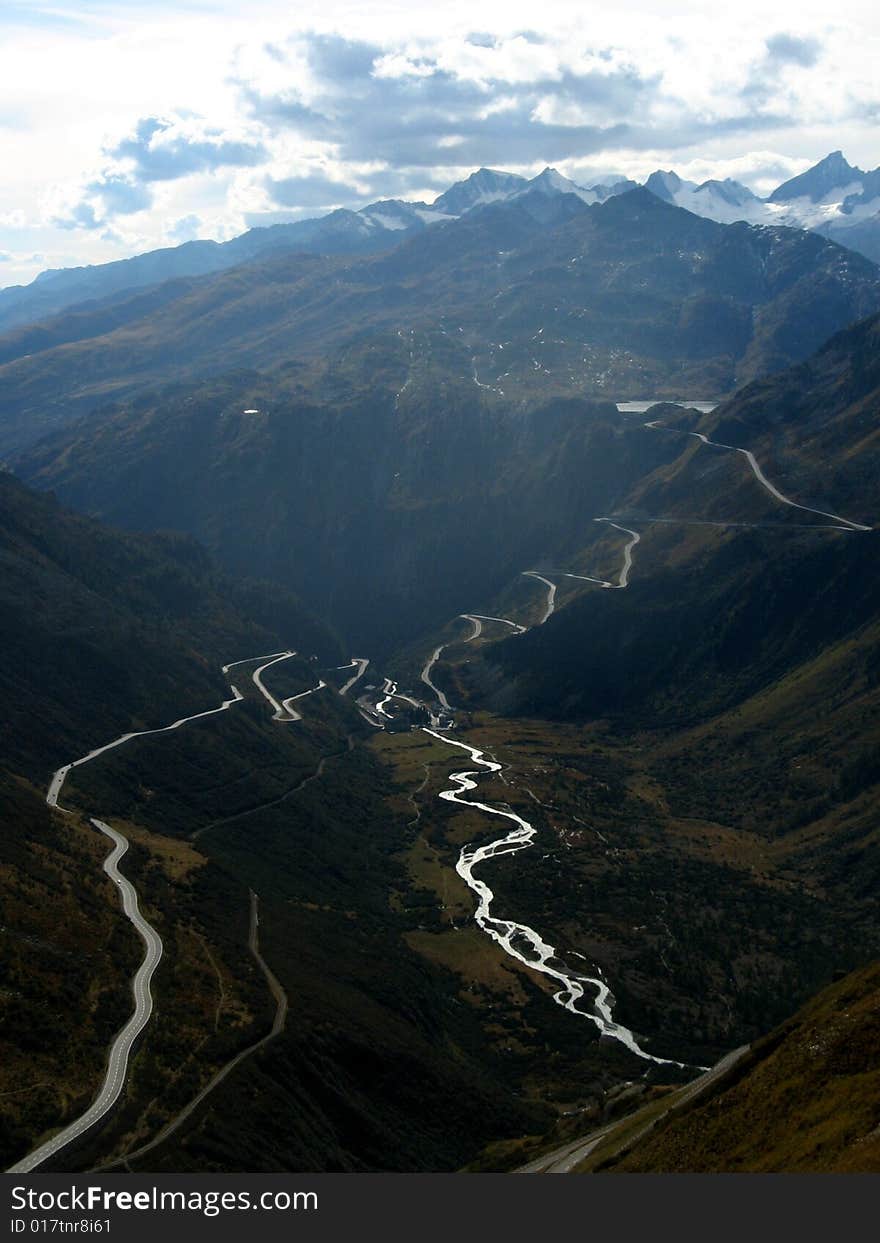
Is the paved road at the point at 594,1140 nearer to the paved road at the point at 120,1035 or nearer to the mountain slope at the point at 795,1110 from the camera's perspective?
the mountain slope at the point at 795,1110

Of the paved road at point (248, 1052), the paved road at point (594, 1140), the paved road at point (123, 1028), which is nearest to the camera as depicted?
the paved road at point (123, 1028)

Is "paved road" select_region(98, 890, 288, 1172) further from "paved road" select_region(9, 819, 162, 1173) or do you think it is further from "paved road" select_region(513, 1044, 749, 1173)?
"paved road" select_region(513, 1044, 749, 1173)

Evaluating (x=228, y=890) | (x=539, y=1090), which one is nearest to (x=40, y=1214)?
(x=539, y=1090)

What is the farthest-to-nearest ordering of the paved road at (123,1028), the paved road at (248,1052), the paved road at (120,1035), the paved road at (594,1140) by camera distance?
the paved road at (248,1052)
the paved road at (594,1140)
the paved road at (123,1028)
the paved road at (120,1035)

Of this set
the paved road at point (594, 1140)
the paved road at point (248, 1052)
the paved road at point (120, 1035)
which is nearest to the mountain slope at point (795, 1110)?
the paved road at point (594, 1140)

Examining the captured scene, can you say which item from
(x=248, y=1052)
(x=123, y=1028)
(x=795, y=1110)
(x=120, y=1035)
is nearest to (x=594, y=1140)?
(x=795, y=1110)

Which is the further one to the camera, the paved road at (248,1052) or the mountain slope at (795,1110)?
the paved road at (248,1052)

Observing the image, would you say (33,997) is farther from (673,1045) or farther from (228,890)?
(673,1045)

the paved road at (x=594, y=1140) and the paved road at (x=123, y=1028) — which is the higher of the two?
the paved road at (x=123, y=1028)

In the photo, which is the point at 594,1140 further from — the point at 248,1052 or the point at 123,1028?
the point at 123,1028
